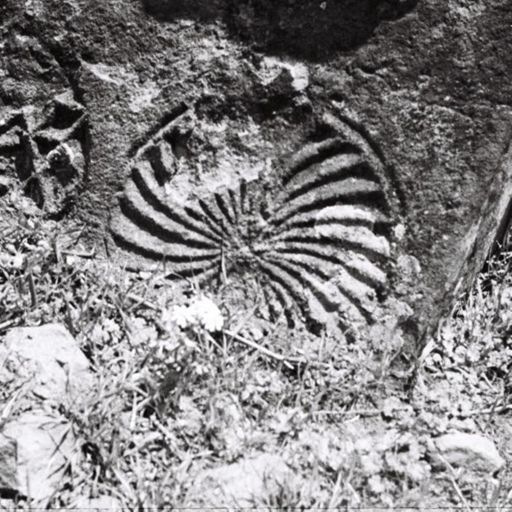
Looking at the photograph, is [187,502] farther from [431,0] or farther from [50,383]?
[431,0]

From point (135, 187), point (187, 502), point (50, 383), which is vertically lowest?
point (187, 502)

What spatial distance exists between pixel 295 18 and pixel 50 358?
1.08 metres

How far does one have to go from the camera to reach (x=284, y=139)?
2654mm

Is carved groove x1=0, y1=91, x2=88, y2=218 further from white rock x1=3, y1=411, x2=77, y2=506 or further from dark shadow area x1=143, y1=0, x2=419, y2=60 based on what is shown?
white rock x1=3, y1=411, x2=77, y2=506

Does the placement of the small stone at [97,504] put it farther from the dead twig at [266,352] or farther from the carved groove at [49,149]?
the carved groove at [49,149]

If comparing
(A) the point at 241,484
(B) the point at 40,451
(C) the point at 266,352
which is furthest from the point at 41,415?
(C) the point at 266,352

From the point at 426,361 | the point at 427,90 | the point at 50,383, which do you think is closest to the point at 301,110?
the point at 427,90

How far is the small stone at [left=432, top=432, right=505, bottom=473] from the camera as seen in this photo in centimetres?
238

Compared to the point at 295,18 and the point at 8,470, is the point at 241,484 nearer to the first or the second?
the point at 8,470

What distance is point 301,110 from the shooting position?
2629 mm

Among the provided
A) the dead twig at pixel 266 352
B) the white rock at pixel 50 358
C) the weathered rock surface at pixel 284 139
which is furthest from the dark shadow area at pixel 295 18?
the white rock at pixel 50 358

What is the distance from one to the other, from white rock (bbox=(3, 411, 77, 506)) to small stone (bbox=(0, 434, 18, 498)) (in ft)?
A: 0.03

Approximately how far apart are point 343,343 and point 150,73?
895 mm

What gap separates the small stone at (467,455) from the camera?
2.38 meters
